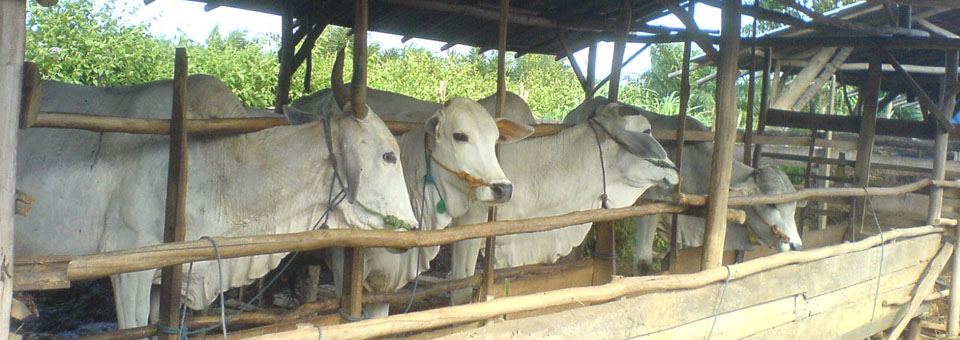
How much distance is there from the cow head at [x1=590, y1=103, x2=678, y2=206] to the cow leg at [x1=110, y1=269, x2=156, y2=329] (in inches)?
124

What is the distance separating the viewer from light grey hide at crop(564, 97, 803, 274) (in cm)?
616

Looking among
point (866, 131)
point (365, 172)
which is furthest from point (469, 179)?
point (866, 131)

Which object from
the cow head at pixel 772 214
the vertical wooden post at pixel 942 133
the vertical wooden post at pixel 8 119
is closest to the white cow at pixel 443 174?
the vertical wooden post at pixel 8 119

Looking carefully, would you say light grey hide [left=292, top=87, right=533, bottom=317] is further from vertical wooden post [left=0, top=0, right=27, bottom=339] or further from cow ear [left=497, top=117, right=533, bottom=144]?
vertical wooden post [left=0, top=0, right=27, bottom=339]

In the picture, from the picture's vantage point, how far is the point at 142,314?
3293 mm

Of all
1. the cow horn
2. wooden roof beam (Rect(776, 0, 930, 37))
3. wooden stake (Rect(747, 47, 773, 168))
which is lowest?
the cow horn

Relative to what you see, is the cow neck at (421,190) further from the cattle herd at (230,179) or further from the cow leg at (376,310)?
the cow leg at (376,310)

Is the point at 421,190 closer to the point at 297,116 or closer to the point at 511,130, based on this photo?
the point at 511,130

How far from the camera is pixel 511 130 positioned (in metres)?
4.57

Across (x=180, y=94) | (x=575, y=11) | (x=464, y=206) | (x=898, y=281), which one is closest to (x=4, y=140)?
(x=180, y=94)

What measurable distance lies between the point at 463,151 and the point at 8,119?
258 centimetres

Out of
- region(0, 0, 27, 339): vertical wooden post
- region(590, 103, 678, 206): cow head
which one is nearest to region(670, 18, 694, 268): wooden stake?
region(590, 103, 678, 206): cow head

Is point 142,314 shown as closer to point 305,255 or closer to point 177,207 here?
point 177,207

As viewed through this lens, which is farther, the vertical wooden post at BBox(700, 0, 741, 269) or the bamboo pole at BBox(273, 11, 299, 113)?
the bamboo pole at BBox(273, 11, 299, 113)
